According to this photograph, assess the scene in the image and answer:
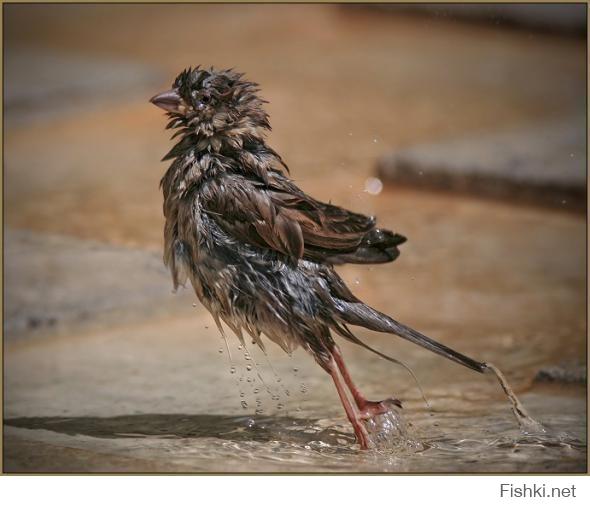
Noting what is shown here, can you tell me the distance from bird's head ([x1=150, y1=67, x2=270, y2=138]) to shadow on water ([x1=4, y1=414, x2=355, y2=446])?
0.90 meters

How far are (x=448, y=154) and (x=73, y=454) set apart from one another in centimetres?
389

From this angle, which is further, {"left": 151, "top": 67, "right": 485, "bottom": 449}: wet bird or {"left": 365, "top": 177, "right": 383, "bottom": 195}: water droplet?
{"left": 365, "top": 177, "right": 383, "bottom": 195}: water droplet

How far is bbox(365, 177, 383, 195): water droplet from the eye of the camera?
6.49 meters

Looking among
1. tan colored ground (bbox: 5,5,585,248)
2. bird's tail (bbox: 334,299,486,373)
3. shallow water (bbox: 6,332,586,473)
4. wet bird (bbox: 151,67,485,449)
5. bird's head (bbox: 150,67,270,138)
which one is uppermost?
tan colored ground (bbox: 5,5,585,248)

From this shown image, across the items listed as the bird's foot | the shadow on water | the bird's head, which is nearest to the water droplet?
the shadow on water

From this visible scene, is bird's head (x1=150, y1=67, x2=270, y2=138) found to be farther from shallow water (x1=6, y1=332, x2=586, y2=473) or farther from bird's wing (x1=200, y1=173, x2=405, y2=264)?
shallow water (x1=6, y1=332, x2=586, y2=473)

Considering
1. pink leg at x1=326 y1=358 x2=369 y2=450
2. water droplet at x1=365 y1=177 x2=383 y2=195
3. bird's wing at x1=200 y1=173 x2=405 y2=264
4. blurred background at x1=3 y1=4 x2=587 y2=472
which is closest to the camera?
bird's wing at x1=200 y1=173 x2=405 y2=264

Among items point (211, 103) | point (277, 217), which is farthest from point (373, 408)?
point (211, 103)

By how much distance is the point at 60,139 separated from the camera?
7574 millimetres

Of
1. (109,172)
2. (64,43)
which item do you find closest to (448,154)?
(109,172)

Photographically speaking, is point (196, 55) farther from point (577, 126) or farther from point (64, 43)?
point (577, 126)

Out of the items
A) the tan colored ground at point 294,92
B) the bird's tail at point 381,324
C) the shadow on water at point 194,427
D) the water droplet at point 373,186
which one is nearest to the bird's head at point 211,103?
the bird's tail at point 381,324

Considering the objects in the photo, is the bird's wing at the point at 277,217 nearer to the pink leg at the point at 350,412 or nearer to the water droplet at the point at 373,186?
the pink leg at the point at 350,412

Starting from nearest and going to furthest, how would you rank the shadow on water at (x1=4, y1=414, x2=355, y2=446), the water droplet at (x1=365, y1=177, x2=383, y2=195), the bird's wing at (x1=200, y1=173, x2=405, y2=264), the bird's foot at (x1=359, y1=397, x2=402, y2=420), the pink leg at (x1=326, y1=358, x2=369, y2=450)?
1. the bird's wing at (x1=200, y1=173, x2=405, y2=264)
2. the pink leg at (x1=326, y1=358, x2=369, y2=450)
3. the bird's foot at (x1=359, y1=397, x2=402, y2=420)
4. the shadow on water at (x1=4, y1=414, x2=355, y2=446)
5. the water droplet at (x1=365, y1=177, x2=383, y2=195)
